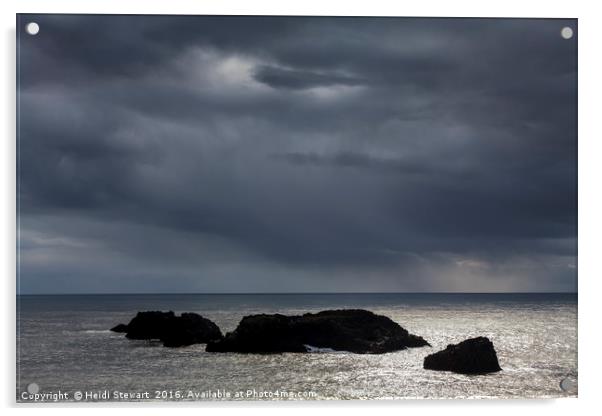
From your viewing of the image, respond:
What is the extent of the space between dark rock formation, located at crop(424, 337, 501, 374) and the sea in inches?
2.7

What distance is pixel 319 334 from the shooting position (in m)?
7.30

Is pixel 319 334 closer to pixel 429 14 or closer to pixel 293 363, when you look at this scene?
pixel 293 363

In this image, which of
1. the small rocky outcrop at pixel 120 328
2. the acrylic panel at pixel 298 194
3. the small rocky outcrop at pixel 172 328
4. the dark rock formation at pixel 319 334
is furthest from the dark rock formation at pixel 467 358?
the small rocky outcrop at pixel 120 328

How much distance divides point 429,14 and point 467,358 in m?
3.67

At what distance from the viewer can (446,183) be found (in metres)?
7.03

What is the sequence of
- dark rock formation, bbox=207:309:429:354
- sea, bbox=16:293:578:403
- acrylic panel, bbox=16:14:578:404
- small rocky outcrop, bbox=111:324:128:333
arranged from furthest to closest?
small rocky outcrop, bbox=111:324:128:333 < dark rock formation, bbox=207:309:429:354 < acrylic panel, bbox=16:14:578:404 < sea, bbox=16:293:578:403

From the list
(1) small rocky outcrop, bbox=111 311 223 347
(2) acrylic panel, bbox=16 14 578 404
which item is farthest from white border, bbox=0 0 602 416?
(1) small rocky outcrop, bbox=111 311 223 347

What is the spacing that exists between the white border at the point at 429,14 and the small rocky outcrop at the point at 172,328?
2.52ft

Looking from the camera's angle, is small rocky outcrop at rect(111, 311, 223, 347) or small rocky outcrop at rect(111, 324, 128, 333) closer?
small rocky outcrop at rect(111, 311, 223, 347)

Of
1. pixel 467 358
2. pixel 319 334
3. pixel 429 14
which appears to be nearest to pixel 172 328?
pixel 319 334

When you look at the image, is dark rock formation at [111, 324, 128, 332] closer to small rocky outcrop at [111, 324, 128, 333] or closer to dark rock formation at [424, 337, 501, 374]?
small rocky outcrop at [111, 324, 128, 333]

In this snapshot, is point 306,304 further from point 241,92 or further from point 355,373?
point 241,92

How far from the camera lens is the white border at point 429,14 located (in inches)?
257

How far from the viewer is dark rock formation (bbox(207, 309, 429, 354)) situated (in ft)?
22.7
